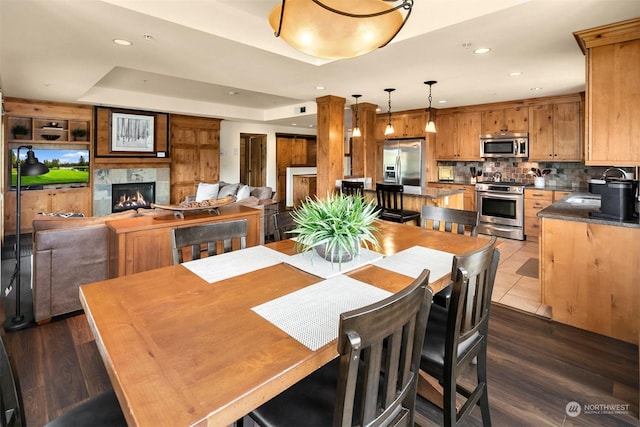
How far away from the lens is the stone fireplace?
6.70m

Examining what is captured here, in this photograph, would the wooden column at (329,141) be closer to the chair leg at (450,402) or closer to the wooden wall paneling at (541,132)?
the wooden wall paneling at (541,132)

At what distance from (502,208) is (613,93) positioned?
3435 mm

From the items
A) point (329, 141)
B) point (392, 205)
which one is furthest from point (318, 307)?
point (329, 141)

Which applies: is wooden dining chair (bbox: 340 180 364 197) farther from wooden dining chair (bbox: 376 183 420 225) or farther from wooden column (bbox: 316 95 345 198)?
wooden column (bbox: 316 95 345 198)

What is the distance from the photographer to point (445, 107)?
674 cm

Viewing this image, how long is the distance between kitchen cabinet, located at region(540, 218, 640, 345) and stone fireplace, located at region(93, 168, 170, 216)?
278 inches

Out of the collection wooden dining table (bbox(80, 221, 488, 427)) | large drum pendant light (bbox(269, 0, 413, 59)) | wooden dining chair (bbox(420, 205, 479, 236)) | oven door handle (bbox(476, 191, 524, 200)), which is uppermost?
large drum pendant light (bbox(269, 0, 413, 59))

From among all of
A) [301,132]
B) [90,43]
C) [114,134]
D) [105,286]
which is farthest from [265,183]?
[105,286]

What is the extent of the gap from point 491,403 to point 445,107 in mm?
5975

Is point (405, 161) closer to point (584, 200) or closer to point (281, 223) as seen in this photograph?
point (584, 200)

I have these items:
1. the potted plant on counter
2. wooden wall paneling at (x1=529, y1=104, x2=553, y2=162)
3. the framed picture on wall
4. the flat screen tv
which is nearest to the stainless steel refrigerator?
wooden wall paneling at (x1=529, y1=104, x2=553, y2=162)

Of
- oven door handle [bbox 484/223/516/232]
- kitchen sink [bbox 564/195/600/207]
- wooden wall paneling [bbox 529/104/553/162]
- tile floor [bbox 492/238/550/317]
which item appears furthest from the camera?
oven door handle [bbox 484/223/516/232]

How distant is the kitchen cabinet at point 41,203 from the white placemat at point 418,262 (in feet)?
22.5

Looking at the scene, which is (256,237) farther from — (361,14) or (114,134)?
(114,134)
